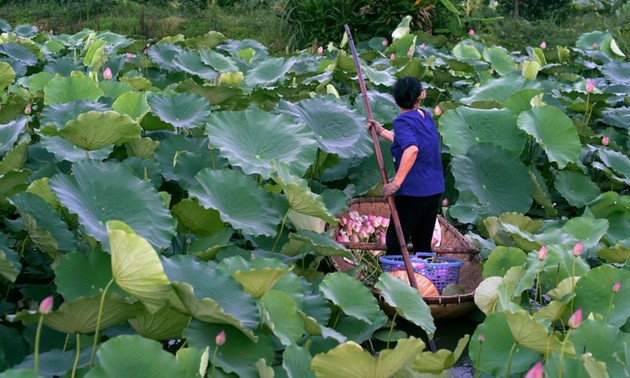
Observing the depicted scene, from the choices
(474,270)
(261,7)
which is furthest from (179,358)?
(261,7)

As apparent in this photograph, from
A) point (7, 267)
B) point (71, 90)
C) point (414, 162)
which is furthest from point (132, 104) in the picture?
point (7, 267)

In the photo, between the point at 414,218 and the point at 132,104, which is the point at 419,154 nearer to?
the point at 414,218

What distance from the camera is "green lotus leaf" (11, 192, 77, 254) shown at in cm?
213

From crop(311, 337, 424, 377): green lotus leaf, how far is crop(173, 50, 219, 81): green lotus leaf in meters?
2.49

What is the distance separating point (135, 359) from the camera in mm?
1591

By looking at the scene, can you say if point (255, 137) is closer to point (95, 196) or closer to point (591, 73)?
point (95, 196)

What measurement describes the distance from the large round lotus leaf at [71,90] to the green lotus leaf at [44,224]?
982 millimetres

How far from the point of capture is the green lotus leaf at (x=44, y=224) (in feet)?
6.98

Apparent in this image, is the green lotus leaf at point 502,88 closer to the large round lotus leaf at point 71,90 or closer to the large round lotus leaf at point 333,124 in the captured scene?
the large round lotus leaf at point 333,124

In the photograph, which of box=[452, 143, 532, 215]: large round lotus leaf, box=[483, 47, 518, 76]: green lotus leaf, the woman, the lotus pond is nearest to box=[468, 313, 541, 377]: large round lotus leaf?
the lotus pond

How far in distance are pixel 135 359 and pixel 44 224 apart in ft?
2.36

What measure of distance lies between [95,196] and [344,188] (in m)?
1.53

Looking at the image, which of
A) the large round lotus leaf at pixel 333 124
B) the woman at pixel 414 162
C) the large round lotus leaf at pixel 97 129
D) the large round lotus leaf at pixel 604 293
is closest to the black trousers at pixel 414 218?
the woman at pixel 414 162

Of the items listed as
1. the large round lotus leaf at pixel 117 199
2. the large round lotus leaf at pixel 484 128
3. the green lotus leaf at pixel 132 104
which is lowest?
the large round lotus leaf at pixel 484 128
